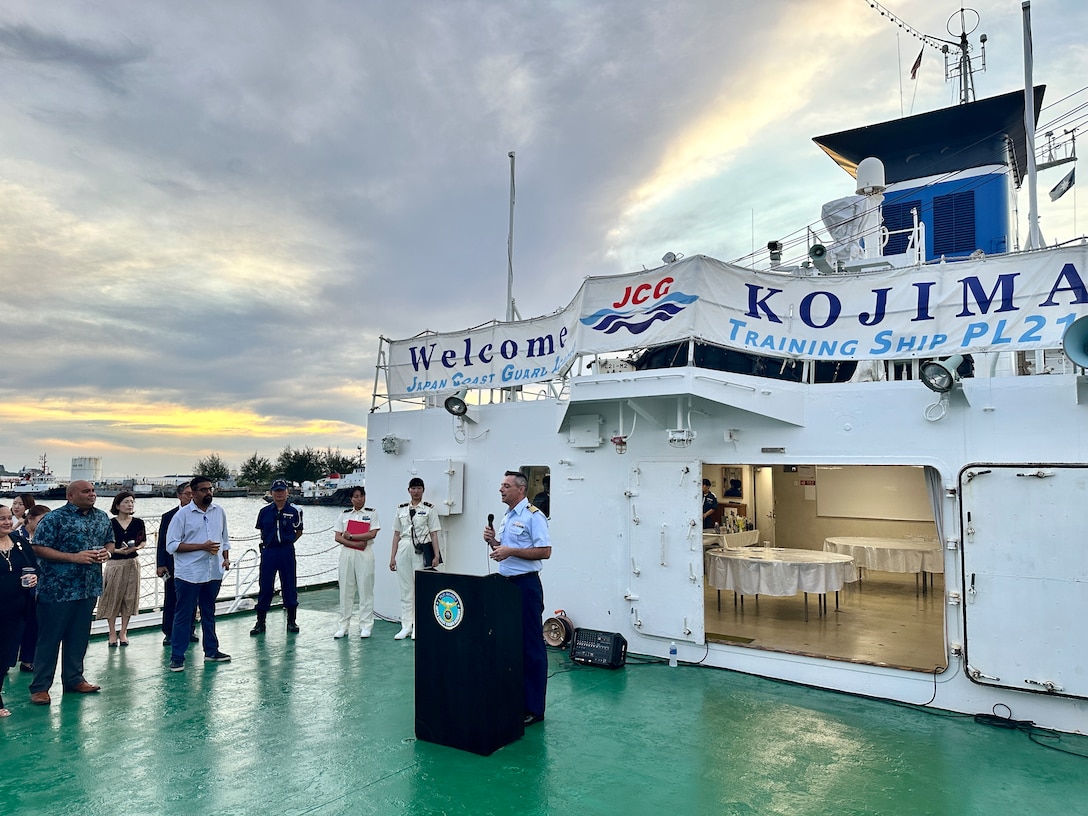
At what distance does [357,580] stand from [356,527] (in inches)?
22.9

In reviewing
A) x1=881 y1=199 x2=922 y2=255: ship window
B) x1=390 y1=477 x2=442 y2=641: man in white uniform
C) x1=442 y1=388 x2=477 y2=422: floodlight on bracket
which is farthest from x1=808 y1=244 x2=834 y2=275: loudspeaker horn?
x1=390 y1=477 x2=442 y2=641: man in white uniform

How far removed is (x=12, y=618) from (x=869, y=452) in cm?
640

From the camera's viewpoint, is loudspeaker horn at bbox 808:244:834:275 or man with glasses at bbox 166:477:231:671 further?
loudspeaker horn at bbox 808:244:834:275

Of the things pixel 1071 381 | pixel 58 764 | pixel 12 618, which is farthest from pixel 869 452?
pixel 12 618

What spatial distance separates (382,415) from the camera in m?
8.52

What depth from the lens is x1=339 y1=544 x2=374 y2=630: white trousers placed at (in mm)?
7293

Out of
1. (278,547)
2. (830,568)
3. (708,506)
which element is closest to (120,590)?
(278,547)

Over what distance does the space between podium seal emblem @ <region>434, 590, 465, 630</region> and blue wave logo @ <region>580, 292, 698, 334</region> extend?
3.07m

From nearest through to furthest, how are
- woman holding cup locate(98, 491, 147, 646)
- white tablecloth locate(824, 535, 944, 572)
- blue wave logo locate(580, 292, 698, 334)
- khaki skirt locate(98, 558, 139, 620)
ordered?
blue wave logo locate(580, 292, 698, 334)
woman holding cup locate(98, 491, 147, 646)
khaki skirt locate(98, 558, 139, 620)
white tablecloth locate(824, 535, 944, 572)

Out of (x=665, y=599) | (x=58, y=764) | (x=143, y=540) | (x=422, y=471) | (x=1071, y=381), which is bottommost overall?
(x=58, y=764)

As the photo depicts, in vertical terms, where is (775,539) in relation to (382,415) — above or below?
below

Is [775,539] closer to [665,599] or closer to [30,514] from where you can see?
[665,599]

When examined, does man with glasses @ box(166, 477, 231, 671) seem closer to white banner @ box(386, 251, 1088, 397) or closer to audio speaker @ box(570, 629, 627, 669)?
audio speaker @ box(570, 629, 627, 669)

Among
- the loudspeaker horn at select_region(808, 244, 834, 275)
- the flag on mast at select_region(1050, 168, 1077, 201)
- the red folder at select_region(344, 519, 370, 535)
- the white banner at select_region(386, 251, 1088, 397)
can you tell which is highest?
the flag on mast at select_region(1050, 168, 1077, 201)
